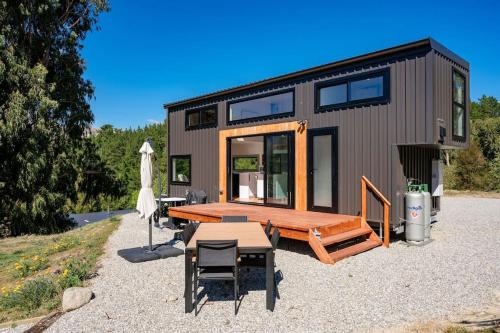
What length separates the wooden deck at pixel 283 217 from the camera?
6.14 meters

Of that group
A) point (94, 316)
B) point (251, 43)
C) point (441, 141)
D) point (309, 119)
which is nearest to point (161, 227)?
point (309, 119)

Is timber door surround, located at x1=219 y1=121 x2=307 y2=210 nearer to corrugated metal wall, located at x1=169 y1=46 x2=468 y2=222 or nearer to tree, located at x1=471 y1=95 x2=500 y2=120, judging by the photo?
corrugated metal wall, located at x1=169 y1=46 x2=468 y2=222

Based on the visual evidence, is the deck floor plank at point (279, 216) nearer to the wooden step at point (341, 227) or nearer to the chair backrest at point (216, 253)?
the wooden step at point (341, 227)

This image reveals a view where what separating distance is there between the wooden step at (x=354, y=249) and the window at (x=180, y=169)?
22.4 ft

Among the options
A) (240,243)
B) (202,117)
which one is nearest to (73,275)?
(240,243)

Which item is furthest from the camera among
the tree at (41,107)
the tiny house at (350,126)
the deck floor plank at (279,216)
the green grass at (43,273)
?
the tree at (41,107)

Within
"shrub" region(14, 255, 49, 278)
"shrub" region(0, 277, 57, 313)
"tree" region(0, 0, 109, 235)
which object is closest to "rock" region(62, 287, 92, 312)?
"shrub" region(0, 277, 57, 313)

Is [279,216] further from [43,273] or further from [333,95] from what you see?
[43,273]

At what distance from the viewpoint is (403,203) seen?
282 inches

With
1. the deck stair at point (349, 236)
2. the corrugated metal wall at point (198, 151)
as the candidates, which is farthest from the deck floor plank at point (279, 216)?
the corrugated metal wall at point (198, 151)

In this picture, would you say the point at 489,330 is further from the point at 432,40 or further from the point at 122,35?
the point at 122,35

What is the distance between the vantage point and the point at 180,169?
12.6 m

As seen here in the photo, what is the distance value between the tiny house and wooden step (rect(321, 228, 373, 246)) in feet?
1.60

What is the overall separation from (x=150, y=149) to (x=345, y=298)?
13.2 feet
